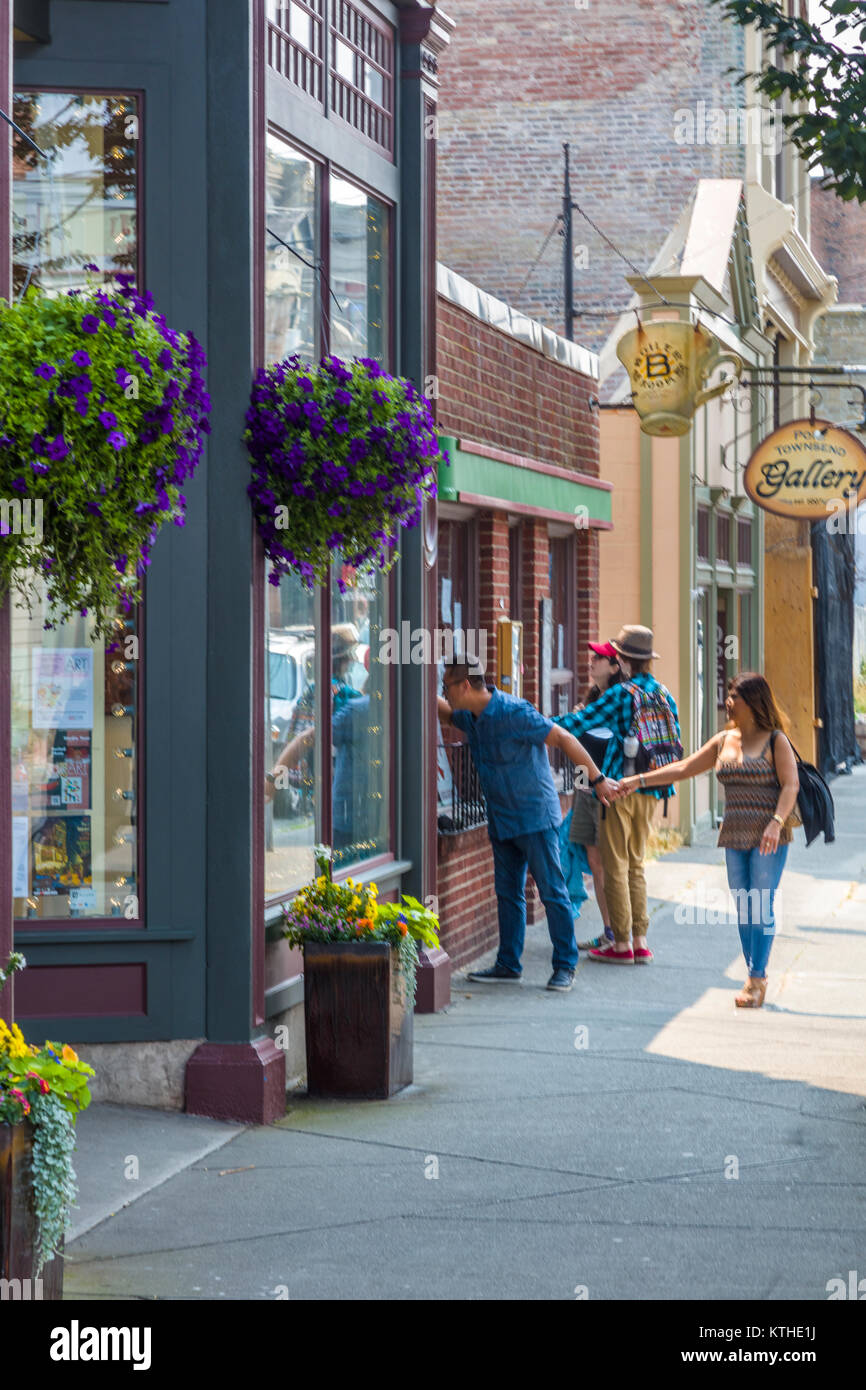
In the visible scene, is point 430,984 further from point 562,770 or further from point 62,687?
point 562,770

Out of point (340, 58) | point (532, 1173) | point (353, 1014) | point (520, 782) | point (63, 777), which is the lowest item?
point (532, 1173)

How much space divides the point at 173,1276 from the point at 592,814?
21.1 feet

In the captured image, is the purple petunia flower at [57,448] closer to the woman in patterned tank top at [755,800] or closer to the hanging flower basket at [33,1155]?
the hanging flower basket at [33,1155]

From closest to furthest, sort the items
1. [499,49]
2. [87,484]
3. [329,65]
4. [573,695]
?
[87,484], [329,65], [573,695], [499,49]

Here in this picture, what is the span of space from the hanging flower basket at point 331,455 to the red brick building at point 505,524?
3.07m

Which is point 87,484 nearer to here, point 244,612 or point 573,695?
point 244,612

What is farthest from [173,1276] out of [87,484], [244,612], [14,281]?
[14,281]

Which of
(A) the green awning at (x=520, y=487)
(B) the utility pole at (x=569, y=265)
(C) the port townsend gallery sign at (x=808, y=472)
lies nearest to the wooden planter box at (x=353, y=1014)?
(A) the green awning at (x=520, y=487)

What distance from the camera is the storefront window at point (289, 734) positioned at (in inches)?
309

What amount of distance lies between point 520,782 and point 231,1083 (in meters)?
3.45

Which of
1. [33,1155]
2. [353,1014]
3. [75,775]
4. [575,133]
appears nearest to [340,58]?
[75,775]

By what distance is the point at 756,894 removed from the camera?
31.3 feet

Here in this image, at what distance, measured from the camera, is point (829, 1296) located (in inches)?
201

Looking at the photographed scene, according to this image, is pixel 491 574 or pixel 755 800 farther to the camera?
pixel 491 574
